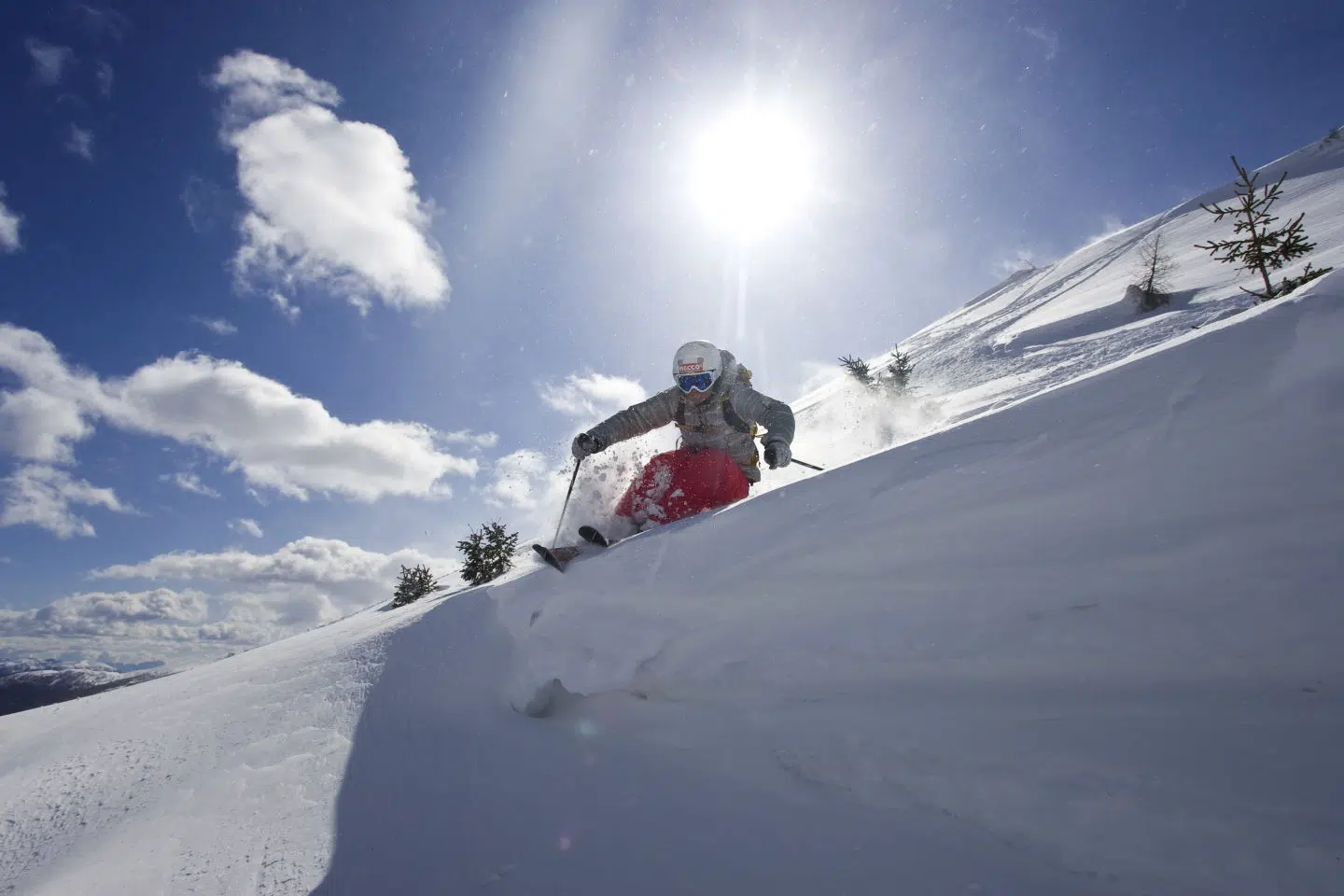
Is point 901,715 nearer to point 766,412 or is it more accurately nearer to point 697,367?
point 766,412

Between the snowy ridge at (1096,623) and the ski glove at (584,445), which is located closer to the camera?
the snowy ridge at (1096,623)

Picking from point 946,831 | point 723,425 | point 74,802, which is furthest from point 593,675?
point 723,425

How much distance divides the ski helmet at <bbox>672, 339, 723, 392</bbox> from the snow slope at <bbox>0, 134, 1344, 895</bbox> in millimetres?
2260

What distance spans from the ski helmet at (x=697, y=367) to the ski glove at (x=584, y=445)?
88 centimetres

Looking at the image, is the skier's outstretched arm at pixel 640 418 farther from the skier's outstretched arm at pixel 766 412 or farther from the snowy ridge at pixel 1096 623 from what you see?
the snowy ridge at pixel 1096 623

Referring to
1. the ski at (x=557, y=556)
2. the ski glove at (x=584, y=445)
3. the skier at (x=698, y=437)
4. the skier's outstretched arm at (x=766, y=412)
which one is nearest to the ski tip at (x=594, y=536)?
the ski at (x=557, y=556)

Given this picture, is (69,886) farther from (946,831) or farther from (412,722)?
(946,831)

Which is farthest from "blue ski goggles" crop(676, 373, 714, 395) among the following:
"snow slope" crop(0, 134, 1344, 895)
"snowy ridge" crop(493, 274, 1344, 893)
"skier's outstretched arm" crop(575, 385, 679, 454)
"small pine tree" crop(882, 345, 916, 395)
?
"small pine tree" crop(882, 345, 916, 395)

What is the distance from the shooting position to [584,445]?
15.4ft

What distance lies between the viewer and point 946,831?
1.35 meters

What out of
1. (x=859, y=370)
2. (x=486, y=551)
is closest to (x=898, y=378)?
(x=859, y=370)

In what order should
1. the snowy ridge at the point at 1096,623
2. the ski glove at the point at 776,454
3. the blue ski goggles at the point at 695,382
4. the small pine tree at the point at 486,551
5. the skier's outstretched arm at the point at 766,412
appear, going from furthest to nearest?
the small pine tree at the point at 486,551 < the blue ski goggles at the point at 695,382 < the skier's outstretched arm at the point at 766,412 < the ski glove at the point at 776,454 < the snowy ridge at the point at 1096,623

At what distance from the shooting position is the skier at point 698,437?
4.09m

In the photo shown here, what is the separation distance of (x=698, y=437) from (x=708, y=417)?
0.65 ft
